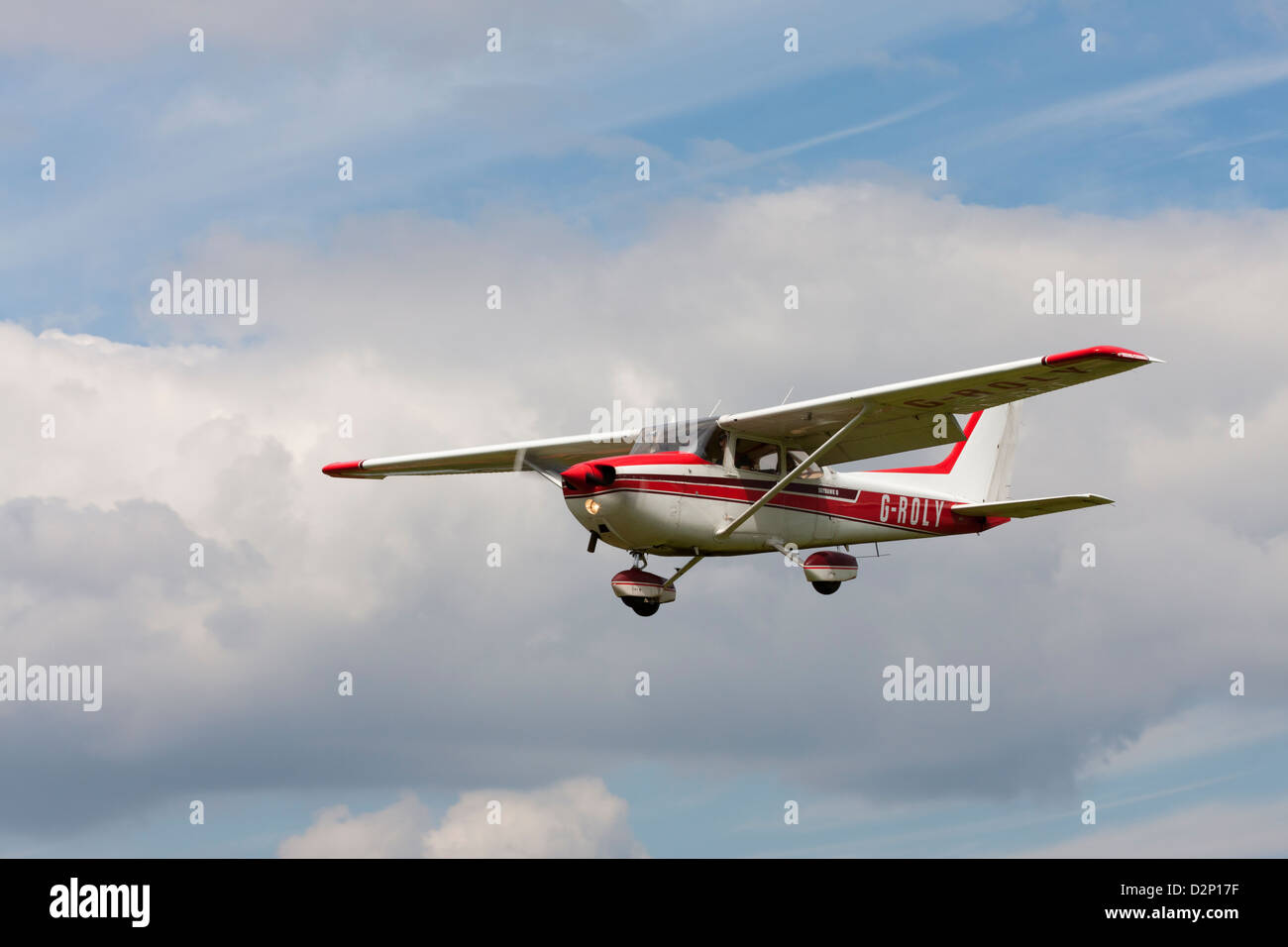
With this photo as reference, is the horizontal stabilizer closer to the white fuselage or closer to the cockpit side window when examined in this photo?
the white fuselage

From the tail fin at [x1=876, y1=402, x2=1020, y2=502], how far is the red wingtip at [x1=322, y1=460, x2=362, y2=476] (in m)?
9.71

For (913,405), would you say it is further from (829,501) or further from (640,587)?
(640,587)

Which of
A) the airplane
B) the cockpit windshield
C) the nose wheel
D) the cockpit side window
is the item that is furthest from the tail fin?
the nose wheel

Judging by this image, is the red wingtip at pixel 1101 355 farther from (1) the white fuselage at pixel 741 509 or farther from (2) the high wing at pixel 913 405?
(1) the white fuselage at pixel 741 509

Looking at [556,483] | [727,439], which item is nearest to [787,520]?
[727,439]

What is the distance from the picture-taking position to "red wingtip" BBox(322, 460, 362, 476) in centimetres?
2844

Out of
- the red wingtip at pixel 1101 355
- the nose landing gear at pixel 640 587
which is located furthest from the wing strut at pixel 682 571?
the red wingtip at pixel 1101 355

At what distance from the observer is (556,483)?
25.1m

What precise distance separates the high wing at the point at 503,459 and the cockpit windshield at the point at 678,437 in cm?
74

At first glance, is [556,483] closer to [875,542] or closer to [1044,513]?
[875,542]

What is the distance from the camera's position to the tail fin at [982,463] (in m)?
27.1
